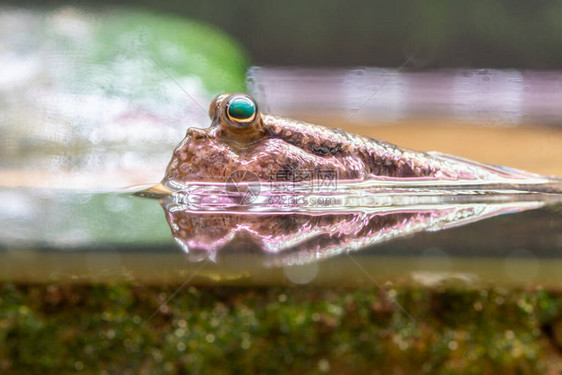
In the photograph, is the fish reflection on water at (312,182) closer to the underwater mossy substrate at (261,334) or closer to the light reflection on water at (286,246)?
the light reflection on water at (286,246)

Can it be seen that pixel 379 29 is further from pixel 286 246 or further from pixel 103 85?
pixel 286 246

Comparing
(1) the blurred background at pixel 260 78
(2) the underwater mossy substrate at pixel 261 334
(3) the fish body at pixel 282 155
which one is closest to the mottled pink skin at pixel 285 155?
(3) the fish body at pixel 282 155

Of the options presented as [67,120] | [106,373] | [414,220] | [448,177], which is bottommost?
[67,120]

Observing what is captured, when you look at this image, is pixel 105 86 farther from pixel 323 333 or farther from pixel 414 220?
pixel 323 333

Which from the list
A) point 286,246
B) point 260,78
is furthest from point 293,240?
point 260,78

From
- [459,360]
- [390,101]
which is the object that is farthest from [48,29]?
[459,360]

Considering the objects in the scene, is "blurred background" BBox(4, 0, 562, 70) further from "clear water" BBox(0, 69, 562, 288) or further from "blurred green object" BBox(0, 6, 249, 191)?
"clear water" BBox(0, 69, 562, 288)
